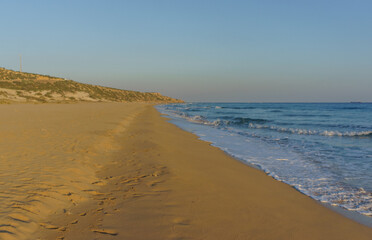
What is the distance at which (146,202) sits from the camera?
166 inches

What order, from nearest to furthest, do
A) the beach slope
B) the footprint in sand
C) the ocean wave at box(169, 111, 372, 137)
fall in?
the footprint in sand
the beach slope
the ocean wave at box(169, 111, 372, 137)

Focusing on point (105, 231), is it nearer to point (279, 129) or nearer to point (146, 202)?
point (146, 202)

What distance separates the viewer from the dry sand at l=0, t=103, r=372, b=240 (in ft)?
10.7

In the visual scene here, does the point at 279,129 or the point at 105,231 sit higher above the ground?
the point at 279,129

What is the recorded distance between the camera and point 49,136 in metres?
9.35

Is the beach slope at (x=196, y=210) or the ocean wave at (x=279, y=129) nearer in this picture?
the beach slope at (x=196, y=210)

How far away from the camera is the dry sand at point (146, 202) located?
3.25 meters

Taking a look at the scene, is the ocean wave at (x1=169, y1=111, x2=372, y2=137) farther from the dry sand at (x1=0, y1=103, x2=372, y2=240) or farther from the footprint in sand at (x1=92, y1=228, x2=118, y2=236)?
the footprint in sand at (x1=92, y1=228, x2=118, y2=236)

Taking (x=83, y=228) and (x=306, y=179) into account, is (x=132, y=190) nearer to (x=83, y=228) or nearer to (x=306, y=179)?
(x=83, y=228)

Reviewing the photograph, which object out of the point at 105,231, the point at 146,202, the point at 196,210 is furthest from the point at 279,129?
the point at 105,231

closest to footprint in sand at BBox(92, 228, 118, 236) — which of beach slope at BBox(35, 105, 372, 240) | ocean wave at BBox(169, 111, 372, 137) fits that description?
beach slope at BBox(35, 105, 372, 240)

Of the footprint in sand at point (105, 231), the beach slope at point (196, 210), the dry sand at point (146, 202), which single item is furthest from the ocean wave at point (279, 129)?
the footprint in sand at point (105, 231)

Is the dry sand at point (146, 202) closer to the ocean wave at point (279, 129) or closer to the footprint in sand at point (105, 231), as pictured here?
the footprint in sand at point (105, 231)

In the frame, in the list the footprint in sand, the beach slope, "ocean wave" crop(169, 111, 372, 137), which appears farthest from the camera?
"ocean wave" crop(169, 111, 372, 137)
